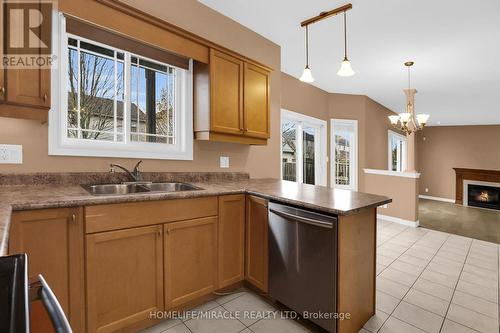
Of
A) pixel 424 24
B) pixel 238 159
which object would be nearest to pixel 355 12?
pixel 424 24

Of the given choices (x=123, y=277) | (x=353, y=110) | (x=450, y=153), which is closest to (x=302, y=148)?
(x=353, y=110)

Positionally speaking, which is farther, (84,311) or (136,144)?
(136,144)

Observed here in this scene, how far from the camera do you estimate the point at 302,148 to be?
15.8 ft

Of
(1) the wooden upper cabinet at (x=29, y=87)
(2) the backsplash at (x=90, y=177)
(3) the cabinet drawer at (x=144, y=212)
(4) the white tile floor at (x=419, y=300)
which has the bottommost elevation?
A: (4) the white tile floor at (x=419, y=300)

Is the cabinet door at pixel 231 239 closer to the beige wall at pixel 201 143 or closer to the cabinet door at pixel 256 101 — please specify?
the beige wall at pixel 201 143

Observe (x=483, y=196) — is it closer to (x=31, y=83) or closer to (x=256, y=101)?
(x=256, y=101)

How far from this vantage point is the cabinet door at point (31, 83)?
56.9 inches

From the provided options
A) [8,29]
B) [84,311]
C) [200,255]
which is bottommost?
[84,311]

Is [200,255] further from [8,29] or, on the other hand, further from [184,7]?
[184,7]

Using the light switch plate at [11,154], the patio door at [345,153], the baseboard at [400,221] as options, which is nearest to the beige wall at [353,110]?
the patio door at [345,153]

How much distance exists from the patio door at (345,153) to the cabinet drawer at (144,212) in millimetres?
4062

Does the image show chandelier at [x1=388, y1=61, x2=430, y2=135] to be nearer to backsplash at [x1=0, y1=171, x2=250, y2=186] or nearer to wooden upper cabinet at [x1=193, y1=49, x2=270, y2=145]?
wooden upper cabinet at [x1=193, y1=49, x2=270, y2=145]

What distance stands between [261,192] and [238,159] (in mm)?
1058

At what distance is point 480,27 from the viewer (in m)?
2.78
